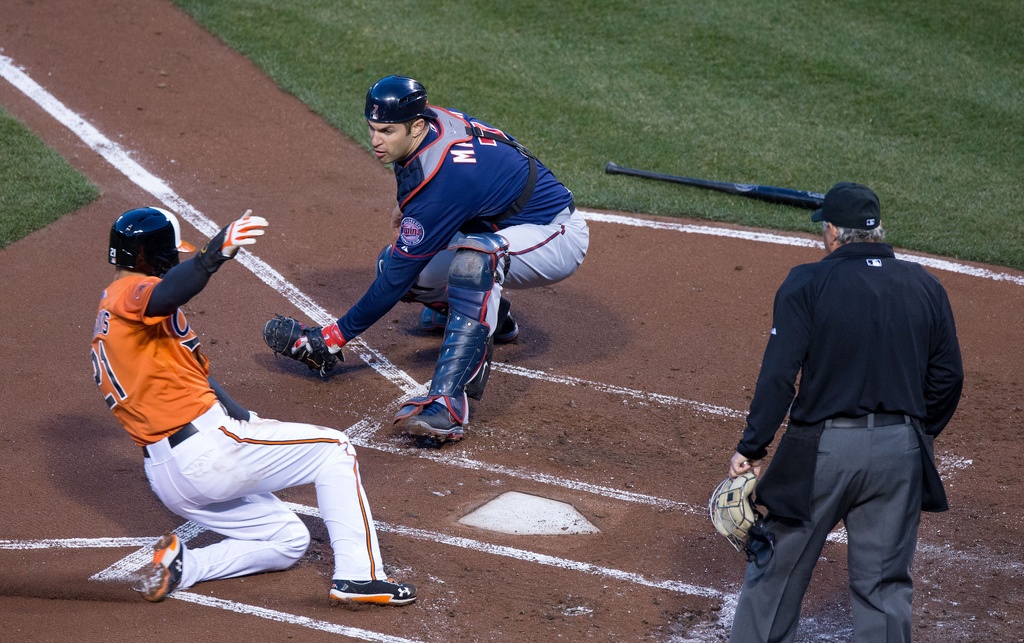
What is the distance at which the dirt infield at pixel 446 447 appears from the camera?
4492 mm

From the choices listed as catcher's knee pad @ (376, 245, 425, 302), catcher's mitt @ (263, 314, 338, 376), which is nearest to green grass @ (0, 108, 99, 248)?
catcher's mitt @ (263, 314, 338, 376)

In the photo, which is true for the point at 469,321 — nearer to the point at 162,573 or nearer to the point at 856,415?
the point at 162,573

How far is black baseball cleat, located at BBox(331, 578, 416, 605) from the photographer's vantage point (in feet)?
14.4

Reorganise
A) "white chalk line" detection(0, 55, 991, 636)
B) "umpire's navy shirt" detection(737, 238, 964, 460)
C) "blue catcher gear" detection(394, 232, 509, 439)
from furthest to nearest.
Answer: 1. "white chalk line" detection(0, 55, 991, 636)
2. "blue catcher gear" detection(394, 232, 509, 439)
3. "umpire's navy shirt" detection(737, 238, 964, 460)

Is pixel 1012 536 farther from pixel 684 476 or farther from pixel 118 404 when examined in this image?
pixel 118 404

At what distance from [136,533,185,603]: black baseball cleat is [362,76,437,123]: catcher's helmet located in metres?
2.52

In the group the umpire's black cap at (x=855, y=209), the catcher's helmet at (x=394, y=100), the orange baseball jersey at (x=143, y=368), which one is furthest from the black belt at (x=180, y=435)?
the umpire's black cap at (x=855, y=209)

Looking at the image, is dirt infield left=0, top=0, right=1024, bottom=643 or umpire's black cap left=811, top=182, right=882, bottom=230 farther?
dirt infield left=0, top=0, right=1024, bottom=643

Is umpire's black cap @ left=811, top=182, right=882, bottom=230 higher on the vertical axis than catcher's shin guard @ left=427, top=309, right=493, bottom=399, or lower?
higher

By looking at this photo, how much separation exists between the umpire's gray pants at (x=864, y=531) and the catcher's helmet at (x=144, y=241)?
2.56 metres

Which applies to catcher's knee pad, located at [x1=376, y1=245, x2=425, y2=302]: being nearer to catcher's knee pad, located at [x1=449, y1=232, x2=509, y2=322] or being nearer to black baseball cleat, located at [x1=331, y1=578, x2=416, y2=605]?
catcher's knee pad, located at [x1=449, y1=232, x2=509, y2=322]

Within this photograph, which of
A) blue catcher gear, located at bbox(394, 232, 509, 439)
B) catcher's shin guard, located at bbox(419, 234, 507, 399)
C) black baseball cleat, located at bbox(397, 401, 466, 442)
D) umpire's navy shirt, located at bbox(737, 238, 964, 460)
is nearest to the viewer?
umpire's navy shirt, located at bbox(737, 238, 964, 460)

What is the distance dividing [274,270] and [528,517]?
3178 millimetres

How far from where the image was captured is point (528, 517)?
5164 mm
